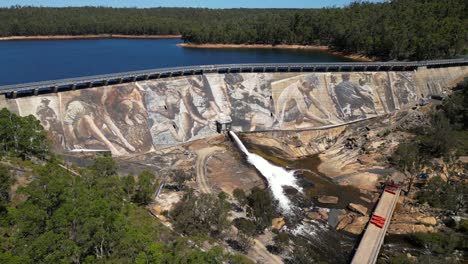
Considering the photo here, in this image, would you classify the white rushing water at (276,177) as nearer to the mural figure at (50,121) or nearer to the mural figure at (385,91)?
the mural figure at (50,121)

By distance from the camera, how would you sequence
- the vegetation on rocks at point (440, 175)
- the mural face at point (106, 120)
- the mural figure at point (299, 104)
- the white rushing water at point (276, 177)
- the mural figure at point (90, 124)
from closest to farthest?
the vegetation on rocks at point (440, 175)
the white rushing water at point (276, 177)
the mural figure at point (90, 124)
the mural face at point (106, 120)
the mural figure at point (299, 104)

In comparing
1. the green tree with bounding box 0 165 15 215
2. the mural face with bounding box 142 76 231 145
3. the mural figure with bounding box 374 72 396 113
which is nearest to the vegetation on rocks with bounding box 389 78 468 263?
the mural figure with bounding box 374 72 396 113

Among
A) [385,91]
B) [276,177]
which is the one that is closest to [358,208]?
[276,177]

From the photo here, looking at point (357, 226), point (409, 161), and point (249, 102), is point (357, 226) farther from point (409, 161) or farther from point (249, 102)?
point (249, 102)

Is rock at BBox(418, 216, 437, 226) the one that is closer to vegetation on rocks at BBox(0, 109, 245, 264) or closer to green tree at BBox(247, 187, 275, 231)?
green tree at BBox(247, 187, 275, 231)

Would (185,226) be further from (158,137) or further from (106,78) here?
(106,78)

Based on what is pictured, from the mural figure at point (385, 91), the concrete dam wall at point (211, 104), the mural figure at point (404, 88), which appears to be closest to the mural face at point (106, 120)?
the concrete dam wall at point (211, 104)
